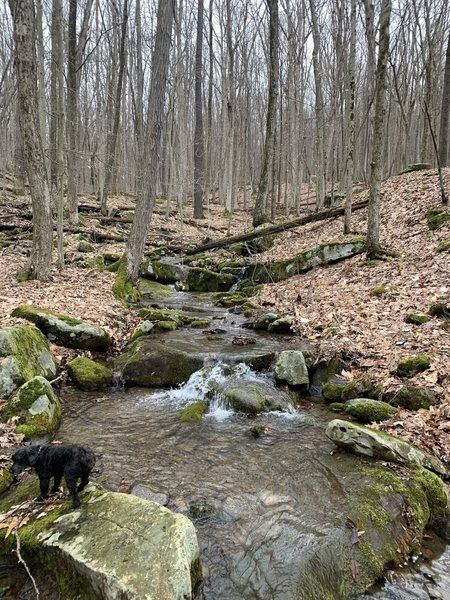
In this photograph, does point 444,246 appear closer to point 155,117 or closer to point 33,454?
point 155,117

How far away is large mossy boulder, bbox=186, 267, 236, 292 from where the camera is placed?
44.5 ft

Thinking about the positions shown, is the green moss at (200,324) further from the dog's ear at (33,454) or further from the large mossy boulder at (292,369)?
the dog's ear at (33,454)

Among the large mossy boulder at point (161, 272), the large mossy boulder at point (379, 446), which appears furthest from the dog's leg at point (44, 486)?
the large mossy boulder at point (161, 272)

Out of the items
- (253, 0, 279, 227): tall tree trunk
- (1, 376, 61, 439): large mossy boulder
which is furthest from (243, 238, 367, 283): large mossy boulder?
(1, 376, 61, 439): large mossy boulder

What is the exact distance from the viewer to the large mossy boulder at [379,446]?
4180 mm

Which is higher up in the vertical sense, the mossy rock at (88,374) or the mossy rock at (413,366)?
the mossy rock at (413,366)

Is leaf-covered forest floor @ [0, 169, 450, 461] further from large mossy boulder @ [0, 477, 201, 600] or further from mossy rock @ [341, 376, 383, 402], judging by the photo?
large mossy boulder @ [0, 477, 201, 600]

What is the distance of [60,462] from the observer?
3.23 meters

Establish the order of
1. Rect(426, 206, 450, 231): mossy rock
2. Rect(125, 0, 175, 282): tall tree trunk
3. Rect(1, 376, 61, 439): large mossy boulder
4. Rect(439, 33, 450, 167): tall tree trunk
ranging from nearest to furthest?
Rect(1, 376, 61, 439): large mossy boulder < Rect(125, 0, 175, 282): tall tree trunk < Rect(426, 206, 450, 231): mossy rock < Rect(439, 33, 450, 167): tall tree trunk

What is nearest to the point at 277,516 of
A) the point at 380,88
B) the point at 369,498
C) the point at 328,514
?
the point at 328,514

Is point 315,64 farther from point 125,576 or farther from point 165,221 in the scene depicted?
point 125,576

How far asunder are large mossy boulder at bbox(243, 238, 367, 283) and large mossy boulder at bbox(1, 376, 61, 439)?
27.1 feet

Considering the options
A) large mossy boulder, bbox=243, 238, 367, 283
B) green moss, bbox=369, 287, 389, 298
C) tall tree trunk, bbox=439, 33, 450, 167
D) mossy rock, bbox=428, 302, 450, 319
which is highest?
tall tree trunk, bbox=439, 33, 450, 167

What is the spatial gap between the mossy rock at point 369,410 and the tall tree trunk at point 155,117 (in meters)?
7.91
